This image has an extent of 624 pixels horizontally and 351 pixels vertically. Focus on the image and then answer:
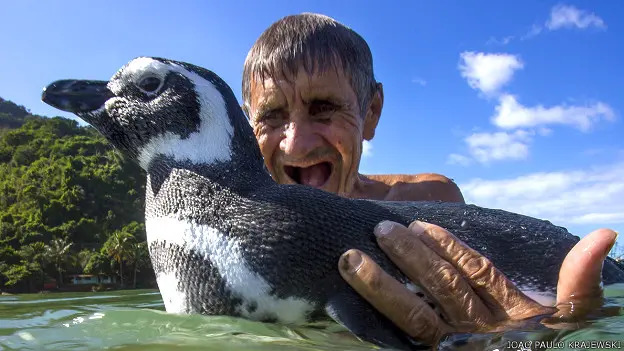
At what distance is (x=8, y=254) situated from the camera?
43250mm

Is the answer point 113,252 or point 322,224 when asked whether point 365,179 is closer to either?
point 322,224

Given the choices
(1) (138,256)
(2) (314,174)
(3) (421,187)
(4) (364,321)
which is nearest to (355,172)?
(2) (314,174)

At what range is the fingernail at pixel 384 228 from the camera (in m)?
2.22

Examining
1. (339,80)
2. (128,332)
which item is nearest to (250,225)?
(128,332)

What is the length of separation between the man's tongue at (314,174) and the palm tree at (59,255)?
150 feet

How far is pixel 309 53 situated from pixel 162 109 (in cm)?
166

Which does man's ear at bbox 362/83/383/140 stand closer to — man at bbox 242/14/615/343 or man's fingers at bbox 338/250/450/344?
man at bbox 242/14/615/343

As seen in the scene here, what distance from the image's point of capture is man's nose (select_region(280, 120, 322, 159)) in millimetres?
3795

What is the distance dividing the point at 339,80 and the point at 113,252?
44.3 metres

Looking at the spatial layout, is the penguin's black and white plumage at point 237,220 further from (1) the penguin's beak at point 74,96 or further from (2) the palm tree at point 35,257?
(2) the palm tree at point 35,257

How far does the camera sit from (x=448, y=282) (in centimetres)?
221

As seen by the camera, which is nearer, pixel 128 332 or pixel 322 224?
pixel 128 332

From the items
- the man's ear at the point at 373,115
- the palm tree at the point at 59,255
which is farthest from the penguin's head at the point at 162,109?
the palm tree at the point at 59,255

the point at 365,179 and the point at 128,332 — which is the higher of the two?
the point at 365,179
